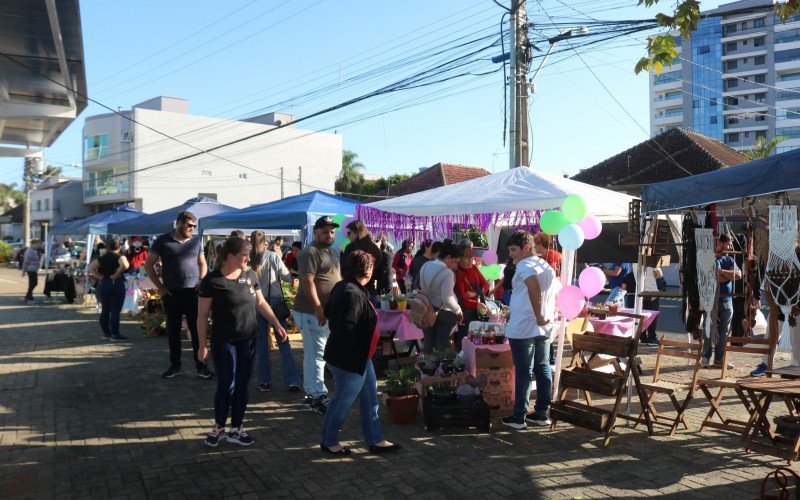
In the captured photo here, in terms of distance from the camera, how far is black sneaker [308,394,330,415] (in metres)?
6.12

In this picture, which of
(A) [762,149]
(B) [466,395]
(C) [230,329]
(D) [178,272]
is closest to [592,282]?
(B) [466,395]

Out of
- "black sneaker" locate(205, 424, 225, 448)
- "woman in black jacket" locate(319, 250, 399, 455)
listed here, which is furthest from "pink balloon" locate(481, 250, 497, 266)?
"black sneaker" locate(205, 424, 225, 448)

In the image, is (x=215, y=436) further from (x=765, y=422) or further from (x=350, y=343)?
(x=765, y=422)

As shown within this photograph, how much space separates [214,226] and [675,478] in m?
10.1

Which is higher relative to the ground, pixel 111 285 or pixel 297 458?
pixel 111 285

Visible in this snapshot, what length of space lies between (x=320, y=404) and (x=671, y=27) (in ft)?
14.7

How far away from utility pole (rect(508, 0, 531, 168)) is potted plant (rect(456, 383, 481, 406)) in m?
8.86

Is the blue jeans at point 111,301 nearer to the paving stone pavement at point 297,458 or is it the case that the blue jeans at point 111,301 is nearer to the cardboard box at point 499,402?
the paving stone pavement at point 297,458

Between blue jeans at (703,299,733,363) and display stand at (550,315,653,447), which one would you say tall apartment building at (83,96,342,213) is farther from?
display stand at (550,315,653,447)

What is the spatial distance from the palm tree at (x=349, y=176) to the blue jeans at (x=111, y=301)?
3864cm

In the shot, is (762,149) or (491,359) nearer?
(491,359)

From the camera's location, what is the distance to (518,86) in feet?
46.8

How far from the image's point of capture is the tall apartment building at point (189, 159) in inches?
1706

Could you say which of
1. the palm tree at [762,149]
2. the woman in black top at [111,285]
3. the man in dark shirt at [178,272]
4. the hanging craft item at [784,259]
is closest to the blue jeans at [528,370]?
the hanging craft item at [784,259]
